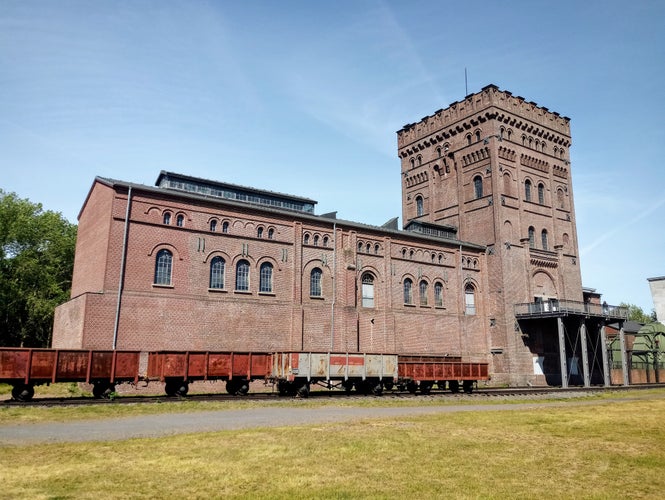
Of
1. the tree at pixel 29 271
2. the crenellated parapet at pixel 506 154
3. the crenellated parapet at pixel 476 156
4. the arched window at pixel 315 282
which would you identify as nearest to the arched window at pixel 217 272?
the arched window at pixel 315 282

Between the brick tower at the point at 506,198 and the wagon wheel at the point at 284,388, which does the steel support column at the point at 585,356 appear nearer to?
the brick tower at the point at 506,198

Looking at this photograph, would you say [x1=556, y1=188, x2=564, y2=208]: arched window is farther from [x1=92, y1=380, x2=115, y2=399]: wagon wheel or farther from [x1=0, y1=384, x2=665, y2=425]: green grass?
[x1=92, y1=380, x2=115, y2=399]: wagon wheel

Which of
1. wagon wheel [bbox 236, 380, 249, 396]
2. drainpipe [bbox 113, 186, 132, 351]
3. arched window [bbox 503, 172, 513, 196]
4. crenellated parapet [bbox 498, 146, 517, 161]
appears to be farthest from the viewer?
crenellated parapet [bbox 498, 146, 517, 161]

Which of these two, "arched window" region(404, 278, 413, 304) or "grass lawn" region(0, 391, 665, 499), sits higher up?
"arched window" region(404, 278, 413, 304)

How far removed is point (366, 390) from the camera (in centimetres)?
2680

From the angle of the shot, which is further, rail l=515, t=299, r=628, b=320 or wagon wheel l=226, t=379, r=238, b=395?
rail l=515, t=299, r=628, b=320

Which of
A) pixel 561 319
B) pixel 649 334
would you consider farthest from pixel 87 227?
pixel 649 334

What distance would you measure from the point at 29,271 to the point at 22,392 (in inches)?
1133

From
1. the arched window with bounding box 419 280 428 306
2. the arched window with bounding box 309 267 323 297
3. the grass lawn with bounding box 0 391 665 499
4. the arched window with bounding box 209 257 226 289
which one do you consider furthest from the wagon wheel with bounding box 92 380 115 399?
the arched window with bounding box 419 280 428 306

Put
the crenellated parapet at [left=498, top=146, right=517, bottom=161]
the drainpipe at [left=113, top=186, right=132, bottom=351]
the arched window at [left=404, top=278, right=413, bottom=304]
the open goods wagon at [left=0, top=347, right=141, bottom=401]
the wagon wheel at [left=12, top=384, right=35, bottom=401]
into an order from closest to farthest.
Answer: the open goods wagon at [left=0, top=347, right=141, bottom=401] < the wagon wheel at [left=12, top=384, right=35, bottom=401] < the drainpipe at [left=113, top=186, right=132, bottom=351] < the arched window at [left=404, top=278, right=413, bottom=304] < the crenellated parapet at [left=498, top=146, right=517, bottom=161]

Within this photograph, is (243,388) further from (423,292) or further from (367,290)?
(423,292)

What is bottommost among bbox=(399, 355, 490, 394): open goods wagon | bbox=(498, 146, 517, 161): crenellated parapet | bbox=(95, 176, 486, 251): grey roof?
bbox=(399, 355, 490, 394): open goods wagon

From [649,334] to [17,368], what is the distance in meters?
49.6

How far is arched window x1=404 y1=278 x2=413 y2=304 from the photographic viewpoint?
1471 inches
